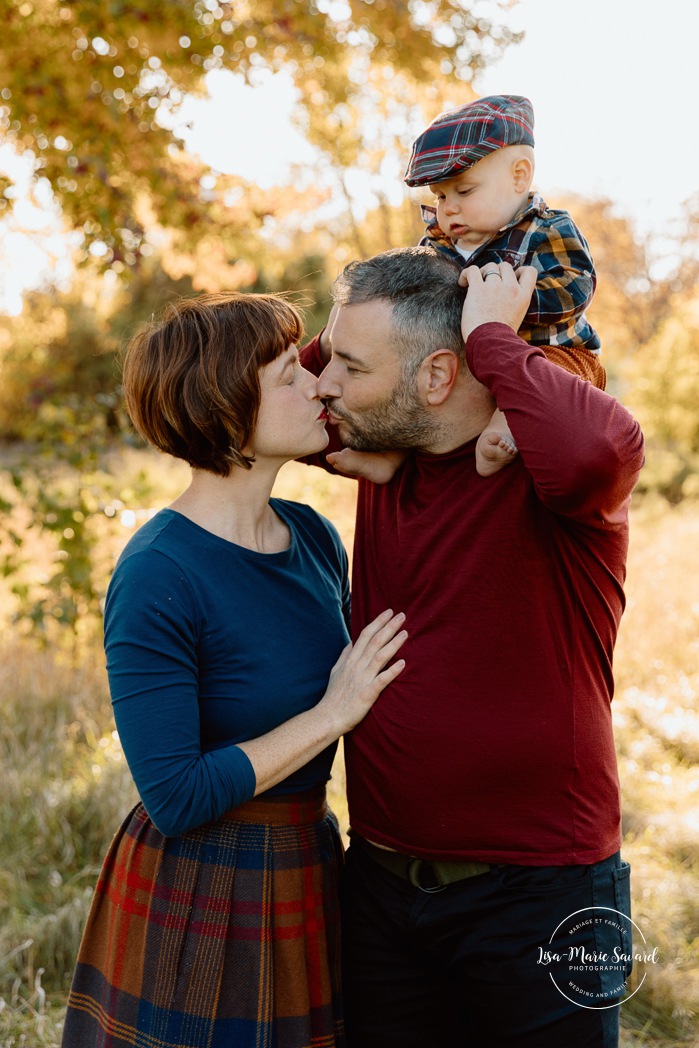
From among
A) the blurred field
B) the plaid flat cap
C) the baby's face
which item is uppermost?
the plaid flat cap

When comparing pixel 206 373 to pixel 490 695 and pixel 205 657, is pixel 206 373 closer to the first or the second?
pixel 205 657

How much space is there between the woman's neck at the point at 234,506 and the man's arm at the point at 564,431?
2.00ft

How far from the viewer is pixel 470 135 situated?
2211mm

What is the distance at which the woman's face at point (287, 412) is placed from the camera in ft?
7.07

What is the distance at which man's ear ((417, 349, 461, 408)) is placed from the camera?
2.07m

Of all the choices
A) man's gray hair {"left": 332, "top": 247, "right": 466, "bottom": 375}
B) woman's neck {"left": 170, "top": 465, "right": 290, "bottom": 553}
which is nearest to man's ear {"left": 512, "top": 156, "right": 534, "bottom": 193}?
man's gray hair {"left": 332, "top": 247, "right": 466, "bottom": 375}

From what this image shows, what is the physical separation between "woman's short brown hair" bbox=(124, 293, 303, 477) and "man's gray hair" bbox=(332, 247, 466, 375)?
0.21 metres

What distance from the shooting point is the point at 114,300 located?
56.9 ft

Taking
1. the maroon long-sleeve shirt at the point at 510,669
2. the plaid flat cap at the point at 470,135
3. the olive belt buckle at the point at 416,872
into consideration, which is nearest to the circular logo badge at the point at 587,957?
the maroon long-sleeve shirt at the point at 510,669

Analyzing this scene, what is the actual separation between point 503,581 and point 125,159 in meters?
4.19

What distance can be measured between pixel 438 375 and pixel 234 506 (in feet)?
1.77

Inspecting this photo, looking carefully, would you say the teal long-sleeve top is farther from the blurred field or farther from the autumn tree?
the autumn tree

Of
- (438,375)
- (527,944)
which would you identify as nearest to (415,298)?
(438,375)

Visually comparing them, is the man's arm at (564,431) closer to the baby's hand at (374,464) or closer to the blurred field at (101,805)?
the baby's hand at (374,464)
